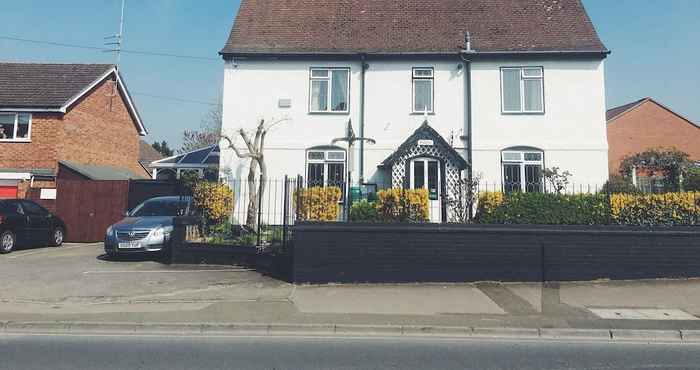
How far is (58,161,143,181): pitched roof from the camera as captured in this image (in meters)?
19.1

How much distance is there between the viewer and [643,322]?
21.8ft

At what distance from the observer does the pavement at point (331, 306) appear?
6434mm

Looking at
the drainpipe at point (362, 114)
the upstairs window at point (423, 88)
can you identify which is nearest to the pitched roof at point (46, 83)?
the drainpipe at point (362, 114)

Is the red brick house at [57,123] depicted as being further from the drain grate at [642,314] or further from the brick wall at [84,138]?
the drain grate at [642,314]

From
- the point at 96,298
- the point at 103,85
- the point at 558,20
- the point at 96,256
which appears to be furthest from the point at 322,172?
the point at 103,85

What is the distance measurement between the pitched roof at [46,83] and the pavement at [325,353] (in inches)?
666

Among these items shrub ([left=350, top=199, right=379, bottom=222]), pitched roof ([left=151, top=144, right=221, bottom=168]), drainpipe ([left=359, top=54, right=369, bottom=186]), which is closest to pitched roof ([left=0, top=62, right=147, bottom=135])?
pitched roof ([left=151, top=144, right=221, bottom=168])

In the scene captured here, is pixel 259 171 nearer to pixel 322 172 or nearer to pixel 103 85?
pixel 322 172

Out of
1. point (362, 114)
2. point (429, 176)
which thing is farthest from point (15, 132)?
point (429, 176)

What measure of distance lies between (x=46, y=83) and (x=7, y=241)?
1113 centimetres

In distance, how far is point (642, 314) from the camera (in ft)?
23.2

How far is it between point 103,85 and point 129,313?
67.0ft

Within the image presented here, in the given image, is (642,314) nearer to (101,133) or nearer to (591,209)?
(591,209)

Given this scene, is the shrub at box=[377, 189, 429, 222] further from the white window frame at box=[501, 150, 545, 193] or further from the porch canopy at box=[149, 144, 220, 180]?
the porch canopy at box=[149, 144, 220, 180]
